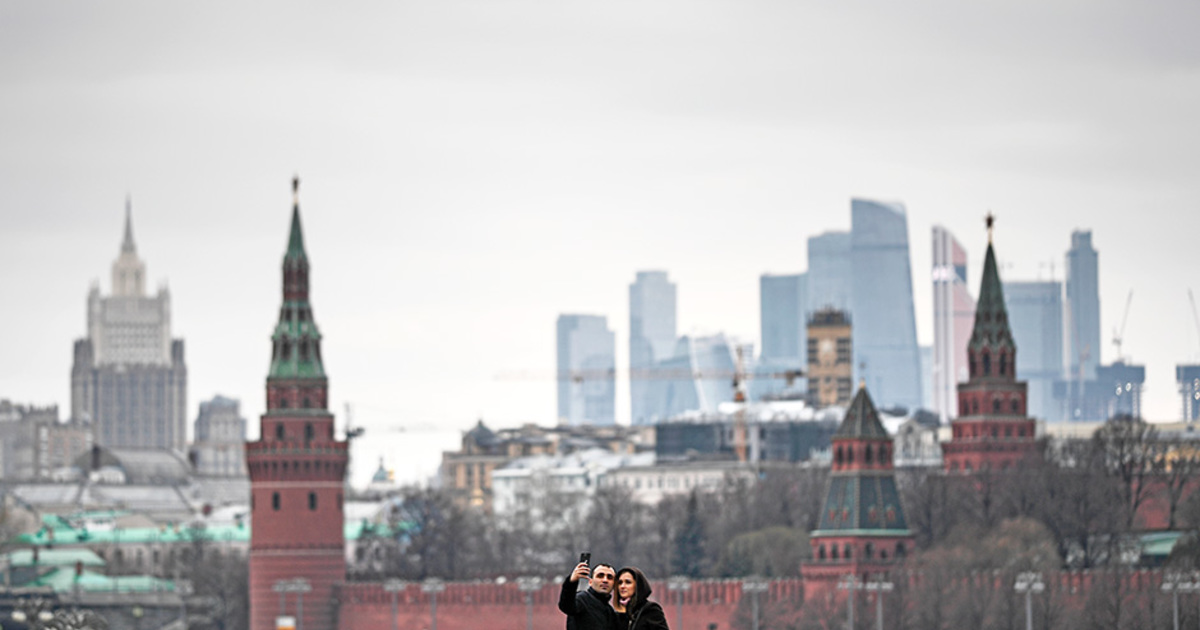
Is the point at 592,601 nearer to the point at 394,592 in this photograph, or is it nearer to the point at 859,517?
the point at 859,517

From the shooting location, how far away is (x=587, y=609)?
35250 millimetres

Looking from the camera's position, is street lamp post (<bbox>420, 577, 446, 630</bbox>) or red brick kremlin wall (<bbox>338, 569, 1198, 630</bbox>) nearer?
red brick kremlin wall (<bbox>338, 569, 1198, 630</bbox>)

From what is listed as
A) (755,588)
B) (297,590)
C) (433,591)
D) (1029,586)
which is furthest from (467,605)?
(1029,586)

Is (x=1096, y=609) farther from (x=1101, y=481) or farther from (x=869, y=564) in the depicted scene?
(x=1101, y=481)

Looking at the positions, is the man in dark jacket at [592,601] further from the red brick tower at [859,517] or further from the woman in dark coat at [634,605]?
the red brick tower at [859,517]

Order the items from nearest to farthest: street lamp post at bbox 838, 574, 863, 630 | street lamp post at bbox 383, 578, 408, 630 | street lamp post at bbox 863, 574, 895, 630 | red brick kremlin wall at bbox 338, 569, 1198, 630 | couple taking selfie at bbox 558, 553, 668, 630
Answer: couple taking selfie at bbox 558, 553, 668, 630 → street lamp post at bbox 863, 574, 895, 630 → street lamp post at bbox 838, 574, 863, 630 → red brick kremlin wall at bbox 338, 569, 1198, 630 → street lamp post at bbox 383, 578, 408, 630

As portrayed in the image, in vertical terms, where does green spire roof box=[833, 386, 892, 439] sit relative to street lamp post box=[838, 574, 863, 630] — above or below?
above

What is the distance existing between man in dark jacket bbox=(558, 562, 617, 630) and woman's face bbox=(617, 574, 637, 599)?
0.09 m

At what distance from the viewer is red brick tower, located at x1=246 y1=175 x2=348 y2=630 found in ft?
498

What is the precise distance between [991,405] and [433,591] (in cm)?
3050

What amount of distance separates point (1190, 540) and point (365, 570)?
46194 mm

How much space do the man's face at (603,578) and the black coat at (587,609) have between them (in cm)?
8

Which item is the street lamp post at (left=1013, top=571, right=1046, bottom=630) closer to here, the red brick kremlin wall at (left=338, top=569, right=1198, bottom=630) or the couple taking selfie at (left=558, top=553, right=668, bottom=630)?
the red brick kremlin wall at (left=338, top=569, right=1198, bottom=630)

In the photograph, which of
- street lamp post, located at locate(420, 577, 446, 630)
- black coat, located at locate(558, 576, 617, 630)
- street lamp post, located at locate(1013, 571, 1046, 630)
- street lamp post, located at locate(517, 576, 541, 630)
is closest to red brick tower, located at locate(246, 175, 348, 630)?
street lamp post, located at locate(420, 577, 446, 630)
